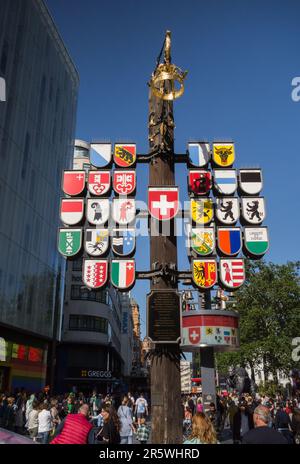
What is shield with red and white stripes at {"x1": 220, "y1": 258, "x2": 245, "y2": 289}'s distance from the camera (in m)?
9.36

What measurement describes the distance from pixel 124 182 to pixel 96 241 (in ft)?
5.53

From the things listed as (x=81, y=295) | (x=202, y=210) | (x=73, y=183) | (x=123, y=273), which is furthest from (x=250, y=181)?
(x=81, y=295)

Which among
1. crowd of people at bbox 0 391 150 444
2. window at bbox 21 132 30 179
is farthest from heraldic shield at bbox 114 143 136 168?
window at bbox 21 132 30 179

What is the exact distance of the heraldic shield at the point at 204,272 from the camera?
9.20m

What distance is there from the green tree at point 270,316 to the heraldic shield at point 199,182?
1264 inches

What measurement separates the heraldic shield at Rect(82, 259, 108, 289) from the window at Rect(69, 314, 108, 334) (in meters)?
43.1

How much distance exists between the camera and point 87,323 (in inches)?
2012

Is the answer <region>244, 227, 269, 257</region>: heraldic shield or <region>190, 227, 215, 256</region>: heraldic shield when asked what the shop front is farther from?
<region>244, 227, 269, 257</region>: heraldic shield

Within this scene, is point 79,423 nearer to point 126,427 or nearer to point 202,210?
point 202,210

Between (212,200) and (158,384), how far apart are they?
14.8 ft

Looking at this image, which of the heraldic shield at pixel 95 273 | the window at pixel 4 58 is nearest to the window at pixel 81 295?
the window at pixel 4 58

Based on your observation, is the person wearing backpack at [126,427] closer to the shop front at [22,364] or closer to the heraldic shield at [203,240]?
the heraldic shield at [203,240]
